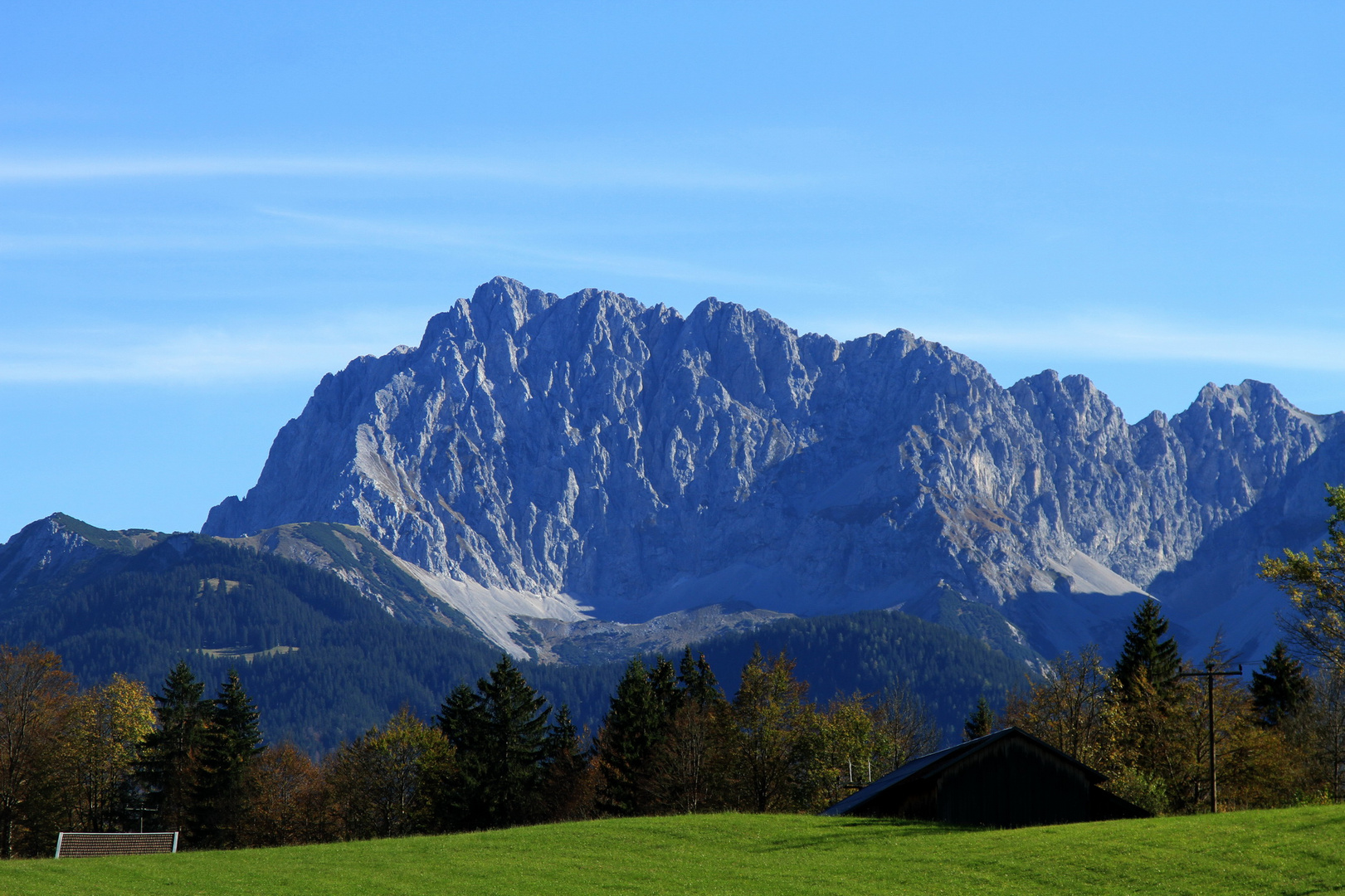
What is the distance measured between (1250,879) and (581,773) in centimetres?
6794

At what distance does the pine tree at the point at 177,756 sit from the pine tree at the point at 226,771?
0.63m

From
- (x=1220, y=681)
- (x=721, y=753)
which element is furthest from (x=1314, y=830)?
(x=721, y=753)

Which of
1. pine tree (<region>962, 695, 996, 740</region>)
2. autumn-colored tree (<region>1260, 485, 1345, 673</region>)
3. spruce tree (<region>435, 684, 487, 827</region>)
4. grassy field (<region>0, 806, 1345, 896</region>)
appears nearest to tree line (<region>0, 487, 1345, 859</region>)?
spruce tree (<region>435, 684, 487, 827</region>)

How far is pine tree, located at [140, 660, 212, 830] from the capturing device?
9481cm

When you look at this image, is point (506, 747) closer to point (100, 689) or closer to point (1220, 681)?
point (100, 689)

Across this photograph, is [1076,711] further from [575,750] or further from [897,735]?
[575,750]

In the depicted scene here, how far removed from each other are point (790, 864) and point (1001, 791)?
59.7ft

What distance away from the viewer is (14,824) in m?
82.2

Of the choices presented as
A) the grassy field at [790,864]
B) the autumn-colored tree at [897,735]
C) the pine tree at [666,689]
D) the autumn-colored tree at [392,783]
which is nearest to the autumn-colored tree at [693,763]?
the pine tree at [666,689]

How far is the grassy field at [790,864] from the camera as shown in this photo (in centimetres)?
4719

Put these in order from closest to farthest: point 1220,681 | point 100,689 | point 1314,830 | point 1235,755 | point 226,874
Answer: point 1314,830
point 226,874
point 1235,755
point 1220,681
point 100,689

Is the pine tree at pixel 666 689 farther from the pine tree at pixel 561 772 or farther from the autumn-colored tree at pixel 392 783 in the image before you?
the autumn-colored tree at pixel 392 783

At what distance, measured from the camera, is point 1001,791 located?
6769 cm

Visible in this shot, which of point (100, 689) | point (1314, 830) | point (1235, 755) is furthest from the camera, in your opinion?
point (100, 689)
